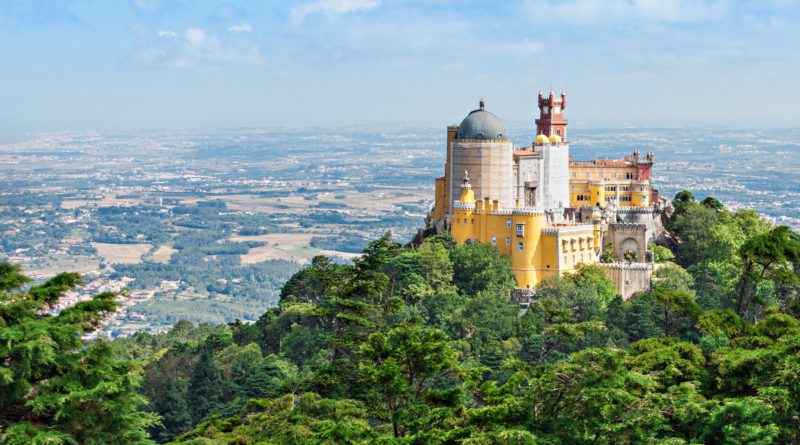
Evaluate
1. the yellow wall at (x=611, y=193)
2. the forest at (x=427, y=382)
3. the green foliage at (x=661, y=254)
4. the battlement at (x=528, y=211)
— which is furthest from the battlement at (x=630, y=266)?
the yellow wall at (x=611, y=193)

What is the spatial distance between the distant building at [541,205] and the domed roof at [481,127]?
0.06 metres

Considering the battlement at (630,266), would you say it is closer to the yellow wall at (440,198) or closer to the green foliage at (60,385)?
the yellow wall at (440,198)

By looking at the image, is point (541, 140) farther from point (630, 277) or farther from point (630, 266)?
point (630, 277)

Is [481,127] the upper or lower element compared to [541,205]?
upper

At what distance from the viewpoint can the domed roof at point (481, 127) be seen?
82.6m

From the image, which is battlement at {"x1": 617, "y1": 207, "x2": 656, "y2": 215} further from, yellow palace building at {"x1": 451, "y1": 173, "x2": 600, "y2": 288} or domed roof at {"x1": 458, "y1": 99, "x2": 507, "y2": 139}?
domed roof at {"x1": 458, "y1": 99, "x2": 507, "y2": 139}

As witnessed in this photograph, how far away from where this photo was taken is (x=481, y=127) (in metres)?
82.9

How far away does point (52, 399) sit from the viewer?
27641 mm

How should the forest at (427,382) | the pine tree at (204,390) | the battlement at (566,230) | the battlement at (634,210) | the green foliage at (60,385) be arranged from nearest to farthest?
the green foliage at (60,385) → the forest at (427,382) → the pine tree at (204,390) → the battlement at (566,230) → the battlement at (634,210)

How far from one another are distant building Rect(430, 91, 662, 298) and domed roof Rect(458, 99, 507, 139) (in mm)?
64

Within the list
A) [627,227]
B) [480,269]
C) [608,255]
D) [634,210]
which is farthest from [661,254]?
[480,269]

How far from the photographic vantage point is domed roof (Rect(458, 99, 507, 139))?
82.6 metres

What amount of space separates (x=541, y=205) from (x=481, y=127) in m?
7.27

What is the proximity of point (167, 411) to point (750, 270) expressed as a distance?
30625 mm
